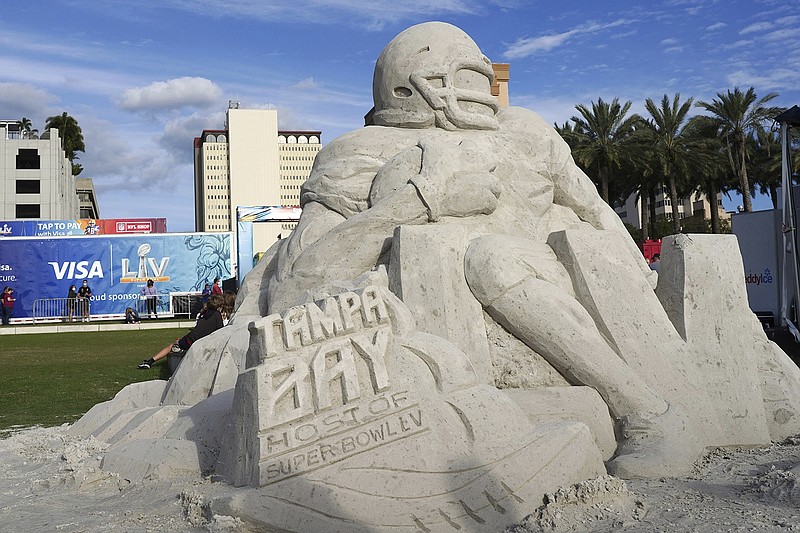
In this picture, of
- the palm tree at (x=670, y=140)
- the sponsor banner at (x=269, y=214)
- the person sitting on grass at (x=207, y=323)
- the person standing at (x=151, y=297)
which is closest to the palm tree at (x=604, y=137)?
the palm tree at (x=670, y=140)

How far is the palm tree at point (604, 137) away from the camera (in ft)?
90.9

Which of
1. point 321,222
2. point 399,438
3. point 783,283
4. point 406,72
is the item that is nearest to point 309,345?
point 399,438

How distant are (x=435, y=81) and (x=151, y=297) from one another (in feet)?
58.3

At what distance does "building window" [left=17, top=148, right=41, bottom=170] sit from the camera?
39562mm

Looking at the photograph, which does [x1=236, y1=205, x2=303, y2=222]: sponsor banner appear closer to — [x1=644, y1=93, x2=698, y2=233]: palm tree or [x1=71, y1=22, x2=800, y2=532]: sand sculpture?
[x1=644, y1=93, x2=698, y2=233]: palm tree

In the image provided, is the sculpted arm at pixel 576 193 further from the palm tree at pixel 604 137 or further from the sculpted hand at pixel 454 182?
the palm tree at pixel 604 137

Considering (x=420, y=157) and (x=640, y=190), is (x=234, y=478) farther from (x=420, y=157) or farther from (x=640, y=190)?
(x=640, y=190)

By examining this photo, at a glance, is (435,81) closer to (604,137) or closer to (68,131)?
(604,137)

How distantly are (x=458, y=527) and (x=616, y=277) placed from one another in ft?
5.65

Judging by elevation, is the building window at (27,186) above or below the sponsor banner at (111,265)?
above

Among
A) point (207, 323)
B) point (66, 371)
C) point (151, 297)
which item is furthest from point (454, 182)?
point (151, 297)

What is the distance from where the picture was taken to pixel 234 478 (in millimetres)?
2879

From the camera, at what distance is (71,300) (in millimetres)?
20375

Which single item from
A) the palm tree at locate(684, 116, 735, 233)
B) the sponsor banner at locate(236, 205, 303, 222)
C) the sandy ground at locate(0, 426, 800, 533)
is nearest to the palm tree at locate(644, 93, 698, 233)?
the palm tree at locate(684, 116, 735, 233)
